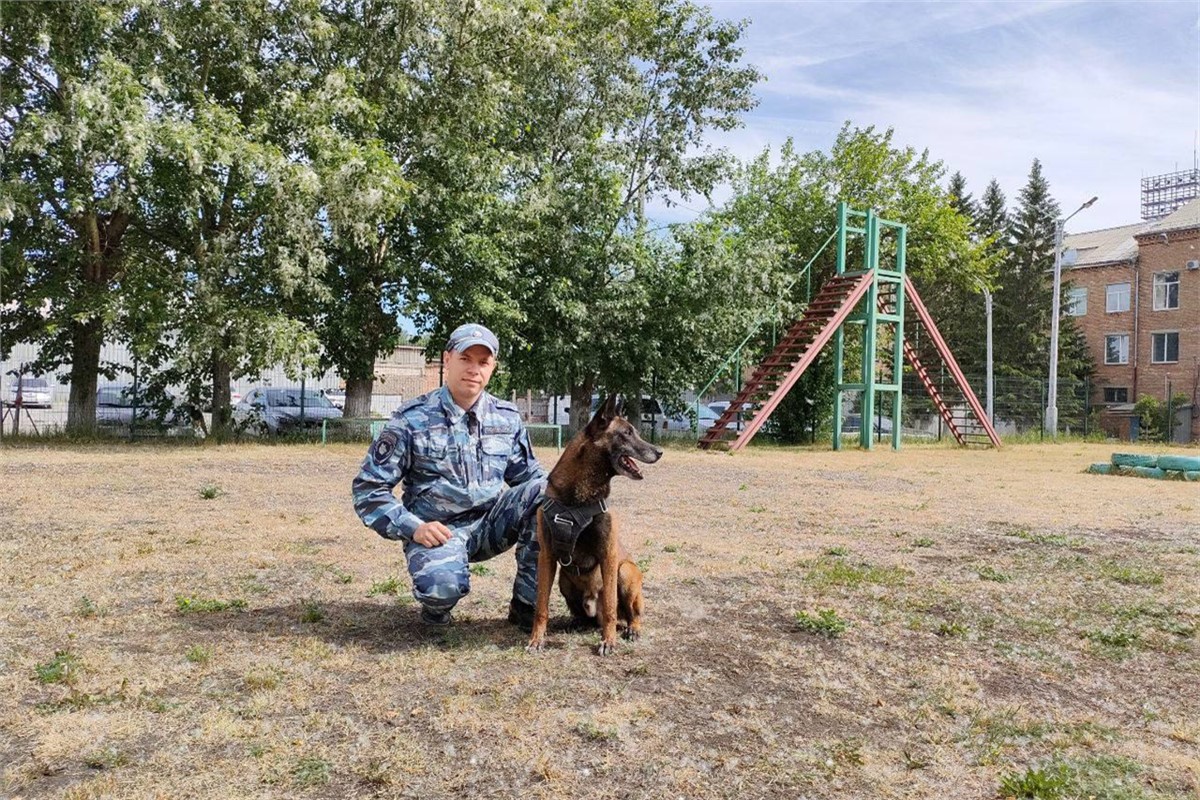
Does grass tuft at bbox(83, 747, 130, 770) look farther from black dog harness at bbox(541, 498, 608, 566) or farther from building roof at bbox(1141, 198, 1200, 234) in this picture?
building roof at bbox(1141, 198, 1200, 234)

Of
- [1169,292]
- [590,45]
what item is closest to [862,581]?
[590,45]

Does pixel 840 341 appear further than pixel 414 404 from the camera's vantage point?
Yes

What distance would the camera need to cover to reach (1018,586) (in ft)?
18.9

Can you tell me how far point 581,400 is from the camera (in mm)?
22906

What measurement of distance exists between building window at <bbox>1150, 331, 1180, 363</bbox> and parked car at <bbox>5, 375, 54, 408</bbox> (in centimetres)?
4361

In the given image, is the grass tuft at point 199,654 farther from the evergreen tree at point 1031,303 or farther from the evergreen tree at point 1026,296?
the evergreen tree at point 1026,296

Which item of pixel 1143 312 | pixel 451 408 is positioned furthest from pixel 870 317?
pixel 1143 312

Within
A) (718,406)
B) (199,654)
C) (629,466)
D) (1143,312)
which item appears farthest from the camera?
(1143,312)

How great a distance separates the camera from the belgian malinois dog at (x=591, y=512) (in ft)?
12.6

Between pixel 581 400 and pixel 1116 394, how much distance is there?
104 feet

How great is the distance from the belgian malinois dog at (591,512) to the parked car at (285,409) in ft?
57.1

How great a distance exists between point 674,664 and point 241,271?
588 inches

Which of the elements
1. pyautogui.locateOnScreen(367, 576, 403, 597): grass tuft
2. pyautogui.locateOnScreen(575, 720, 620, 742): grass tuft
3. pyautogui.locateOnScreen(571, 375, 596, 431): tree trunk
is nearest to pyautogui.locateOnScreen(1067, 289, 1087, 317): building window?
pyautogui.locateOnScreen(571, 375, 596, 431): tree trunk

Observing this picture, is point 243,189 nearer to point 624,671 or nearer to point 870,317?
point 624,671
